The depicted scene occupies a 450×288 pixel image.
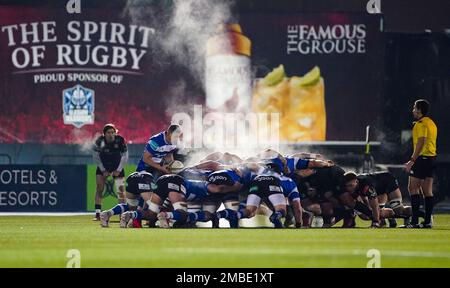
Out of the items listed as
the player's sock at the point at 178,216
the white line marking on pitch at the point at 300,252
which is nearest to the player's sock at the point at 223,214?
the player's sock at the point at 178,216

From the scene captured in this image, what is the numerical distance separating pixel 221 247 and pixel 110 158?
10.4m

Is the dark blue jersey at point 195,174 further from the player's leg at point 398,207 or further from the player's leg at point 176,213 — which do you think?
the player's leg at point 398,207

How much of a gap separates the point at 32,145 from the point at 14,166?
4.41 ft

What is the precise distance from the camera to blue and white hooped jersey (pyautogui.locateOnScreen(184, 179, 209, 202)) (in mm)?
21953

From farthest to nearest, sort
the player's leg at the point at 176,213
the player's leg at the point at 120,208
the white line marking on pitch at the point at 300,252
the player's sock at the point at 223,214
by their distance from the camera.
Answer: the player's leg at the point at 120,208
the player's sock at the point at 223,214
the player's leg at the point at 176,213
the white line marking on pitch at the point at 300,252

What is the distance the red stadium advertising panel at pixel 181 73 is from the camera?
110 feet

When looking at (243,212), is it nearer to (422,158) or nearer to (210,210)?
(210,210)

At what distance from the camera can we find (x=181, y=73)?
1321 inches

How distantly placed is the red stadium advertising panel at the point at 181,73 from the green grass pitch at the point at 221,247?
35.6ft

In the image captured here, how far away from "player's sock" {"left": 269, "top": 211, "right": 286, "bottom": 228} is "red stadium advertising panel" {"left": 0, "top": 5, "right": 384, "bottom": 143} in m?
11.2

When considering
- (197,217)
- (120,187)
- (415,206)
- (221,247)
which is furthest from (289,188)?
(120,187)
